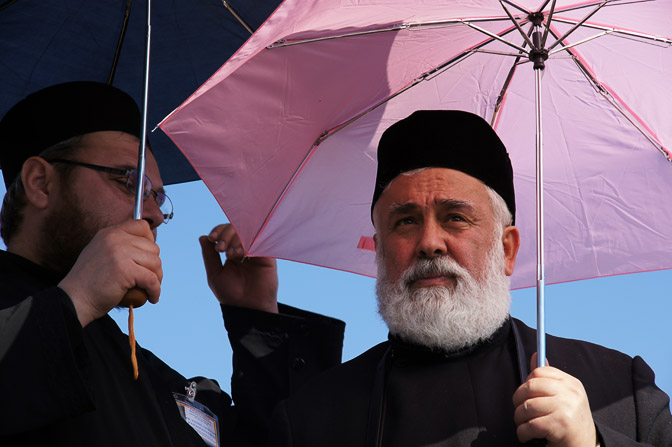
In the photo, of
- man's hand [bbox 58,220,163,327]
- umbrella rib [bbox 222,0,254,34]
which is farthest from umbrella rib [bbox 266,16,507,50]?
man's hand [bbox 58,220,163,327]

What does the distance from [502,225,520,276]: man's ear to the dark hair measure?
6.13ft

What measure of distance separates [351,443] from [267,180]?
1437mm

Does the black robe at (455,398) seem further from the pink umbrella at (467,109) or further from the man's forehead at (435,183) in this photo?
the pink umbrella at (467,109)

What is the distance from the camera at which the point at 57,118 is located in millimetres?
4102

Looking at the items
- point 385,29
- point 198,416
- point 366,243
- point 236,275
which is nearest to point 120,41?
point 236,275

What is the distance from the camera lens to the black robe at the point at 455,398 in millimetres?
3318

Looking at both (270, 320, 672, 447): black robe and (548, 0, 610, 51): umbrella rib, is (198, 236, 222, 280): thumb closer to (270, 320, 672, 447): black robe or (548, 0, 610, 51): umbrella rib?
(270, 320, 672, 447): black robe

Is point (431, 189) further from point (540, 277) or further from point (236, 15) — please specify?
point (236, 15)

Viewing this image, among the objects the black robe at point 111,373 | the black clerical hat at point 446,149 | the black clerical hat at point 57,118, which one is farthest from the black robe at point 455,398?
the black clerical hat at point 57,118

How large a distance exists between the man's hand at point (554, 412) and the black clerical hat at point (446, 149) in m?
1.18

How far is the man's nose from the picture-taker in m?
3.52

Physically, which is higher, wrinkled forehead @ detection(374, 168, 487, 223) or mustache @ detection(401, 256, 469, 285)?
wrinkled forehead @ detection(374, 168, 487, 223)

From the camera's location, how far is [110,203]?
380cm

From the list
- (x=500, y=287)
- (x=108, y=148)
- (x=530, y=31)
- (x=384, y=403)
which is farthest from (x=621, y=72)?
(x=108, y=148)
